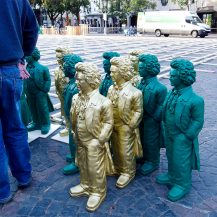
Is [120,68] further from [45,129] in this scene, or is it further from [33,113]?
[33,113]

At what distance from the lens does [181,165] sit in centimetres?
324

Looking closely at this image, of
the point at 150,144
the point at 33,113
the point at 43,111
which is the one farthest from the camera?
the point at 33,113

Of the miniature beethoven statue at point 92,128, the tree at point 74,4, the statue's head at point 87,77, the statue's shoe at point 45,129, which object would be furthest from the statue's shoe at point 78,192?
the tree at point 74,4

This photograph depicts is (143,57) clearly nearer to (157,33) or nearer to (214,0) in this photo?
(157,33)

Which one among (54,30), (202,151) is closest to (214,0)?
(54,30)

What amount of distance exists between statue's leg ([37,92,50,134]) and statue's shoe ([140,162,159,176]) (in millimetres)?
1999

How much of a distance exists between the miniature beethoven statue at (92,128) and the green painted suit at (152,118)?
26.1 inches

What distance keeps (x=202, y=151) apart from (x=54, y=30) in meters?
37.4

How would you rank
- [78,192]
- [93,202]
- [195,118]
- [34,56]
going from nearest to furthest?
[195,118] < [93,202] < [78,192] < [34,56]

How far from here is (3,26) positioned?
2926mm

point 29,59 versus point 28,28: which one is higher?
point 28,28

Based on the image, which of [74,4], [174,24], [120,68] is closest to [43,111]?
[120,68]

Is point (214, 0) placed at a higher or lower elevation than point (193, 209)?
higher

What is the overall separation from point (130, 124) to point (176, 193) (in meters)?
0.87
